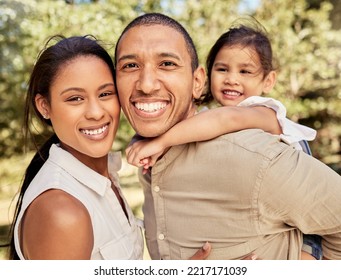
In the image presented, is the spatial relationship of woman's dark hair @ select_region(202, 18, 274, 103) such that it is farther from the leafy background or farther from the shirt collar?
the leafy background

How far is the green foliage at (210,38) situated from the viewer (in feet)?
17.6

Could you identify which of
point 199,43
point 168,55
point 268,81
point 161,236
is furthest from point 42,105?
point 199,43

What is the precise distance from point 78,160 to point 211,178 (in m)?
0.51

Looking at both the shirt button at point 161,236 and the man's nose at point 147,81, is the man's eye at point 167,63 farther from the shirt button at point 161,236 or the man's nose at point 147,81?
the shirt button at point 161,236

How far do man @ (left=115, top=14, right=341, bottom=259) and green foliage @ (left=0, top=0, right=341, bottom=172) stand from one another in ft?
11.1

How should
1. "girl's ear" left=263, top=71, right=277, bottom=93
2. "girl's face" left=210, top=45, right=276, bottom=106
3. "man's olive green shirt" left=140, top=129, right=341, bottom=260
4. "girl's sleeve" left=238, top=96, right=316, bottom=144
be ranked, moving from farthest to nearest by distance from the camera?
1. "girl's ear" left=263, top=71, right=277, bottom=93
2. "girl's face" left=210, top=45, right=276, bottom=106
3. "girl's sleeve" left=238, top=96, right=316, bottom=144
4. "man's olive green shirt" left=140, top=129, right=341, bottom=260

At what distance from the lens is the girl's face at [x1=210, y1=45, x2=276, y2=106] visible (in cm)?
268

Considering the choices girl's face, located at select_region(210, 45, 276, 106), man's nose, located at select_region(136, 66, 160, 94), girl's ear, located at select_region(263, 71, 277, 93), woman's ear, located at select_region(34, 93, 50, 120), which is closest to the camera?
man's nose, located at select_region(136, 66, 160, 94)

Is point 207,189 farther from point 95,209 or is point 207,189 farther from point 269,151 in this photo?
point 95,209

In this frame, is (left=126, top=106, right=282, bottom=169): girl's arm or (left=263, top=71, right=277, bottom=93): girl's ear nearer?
(left=126, top=106, right=282, bottom=169): girl's arm

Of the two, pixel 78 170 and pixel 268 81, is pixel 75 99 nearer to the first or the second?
pixel 78 170

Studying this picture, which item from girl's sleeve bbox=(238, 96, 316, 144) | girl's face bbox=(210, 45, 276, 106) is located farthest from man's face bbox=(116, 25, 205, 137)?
girl's face bbox=(210, 45, 276, 106)

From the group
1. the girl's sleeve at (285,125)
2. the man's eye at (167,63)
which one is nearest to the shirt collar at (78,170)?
the man's eye at (167,63)
